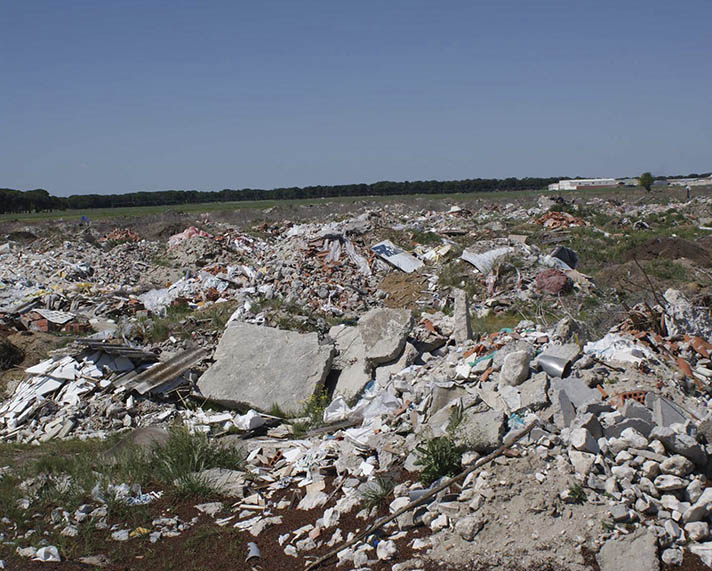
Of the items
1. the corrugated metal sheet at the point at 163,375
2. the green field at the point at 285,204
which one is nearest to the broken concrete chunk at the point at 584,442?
the corrugated metal sheet at the point at 163,375

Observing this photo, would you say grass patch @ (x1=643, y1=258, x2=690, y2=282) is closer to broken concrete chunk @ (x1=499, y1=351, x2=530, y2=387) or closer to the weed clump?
broken concrete chunk @ (x1=499, y1=351, x2=530, y2=387)

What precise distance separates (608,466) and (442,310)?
294 inches

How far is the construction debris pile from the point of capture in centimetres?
393

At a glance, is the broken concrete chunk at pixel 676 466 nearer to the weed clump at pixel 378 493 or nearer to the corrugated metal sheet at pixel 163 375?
the weed clump at pixel 378 493

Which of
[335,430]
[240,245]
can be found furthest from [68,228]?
[335,430]

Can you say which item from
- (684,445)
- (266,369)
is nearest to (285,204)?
(266,369)

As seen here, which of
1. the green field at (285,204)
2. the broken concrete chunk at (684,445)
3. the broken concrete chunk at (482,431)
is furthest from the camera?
the green field at (285,204)

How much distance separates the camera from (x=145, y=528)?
4.62 metres

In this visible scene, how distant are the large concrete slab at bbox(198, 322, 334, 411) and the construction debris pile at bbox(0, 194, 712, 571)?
0.02m

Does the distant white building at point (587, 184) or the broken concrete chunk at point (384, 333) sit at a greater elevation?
the distant white building at point (587, 184)

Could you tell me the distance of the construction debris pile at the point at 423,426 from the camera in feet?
12.9

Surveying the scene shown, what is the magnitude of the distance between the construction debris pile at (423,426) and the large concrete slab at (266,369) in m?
0.02

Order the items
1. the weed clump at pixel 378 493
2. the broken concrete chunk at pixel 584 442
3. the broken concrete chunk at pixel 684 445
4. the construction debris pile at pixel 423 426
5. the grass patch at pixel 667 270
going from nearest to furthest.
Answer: the construction debris pile at pixel 423 426
the broken concrete chunk at pixel 684 445
the broken concrete chunk at pixel 584 442
the weed clump at pixel 378 493
the grass patch at pixel 667 270

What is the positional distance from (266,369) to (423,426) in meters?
2.96
